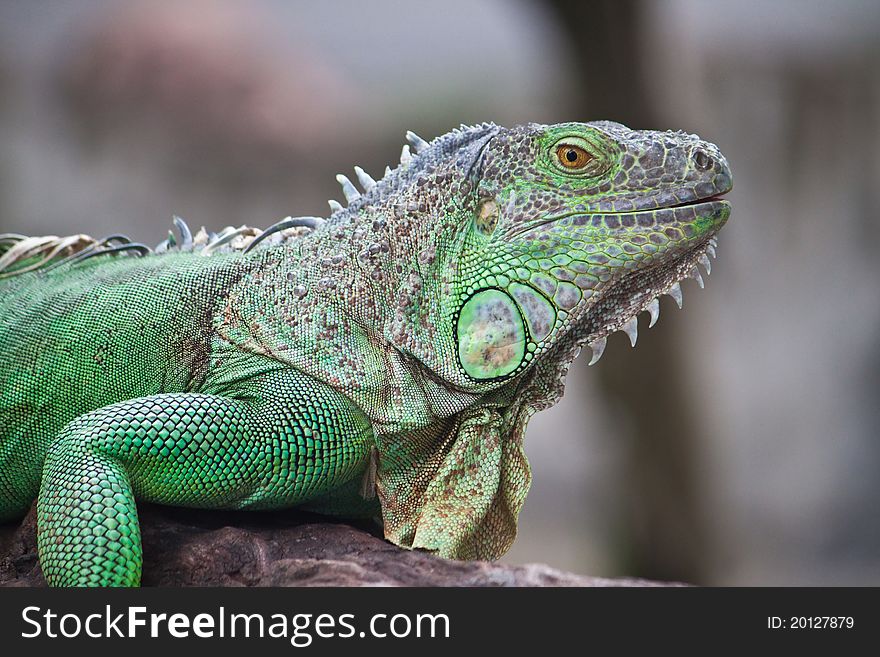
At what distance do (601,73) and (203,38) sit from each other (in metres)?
4.64

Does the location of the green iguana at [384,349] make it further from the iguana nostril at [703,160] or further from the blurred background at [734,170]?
the blurred background at [734,170]

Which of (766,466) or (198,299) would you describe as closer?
(198,299)

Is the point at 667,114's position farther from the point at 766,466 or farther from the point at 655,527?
the point at 766,466

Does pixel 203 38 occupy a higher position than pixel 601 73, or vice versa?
pixel 203 38

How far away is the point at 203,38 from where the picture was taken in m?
9.30

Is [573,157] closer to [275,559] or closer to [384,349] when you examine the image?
[384,349]

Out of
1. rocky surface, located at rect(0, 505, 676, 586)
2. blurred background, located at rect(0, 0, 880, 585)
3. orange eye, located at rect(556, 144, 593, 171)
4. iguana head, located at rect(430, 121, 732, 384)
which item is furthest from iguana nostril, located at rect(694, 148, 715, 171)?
blurred background, located at rect(0, 0, 880, 585)

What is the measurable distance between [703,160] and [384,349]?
3.57ft

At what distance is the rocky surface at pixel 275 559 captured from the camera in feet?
7.31

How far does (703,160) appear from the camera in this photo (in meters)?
2.49

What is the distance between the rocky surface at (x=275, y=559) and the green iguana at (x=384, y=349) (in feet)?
0.37

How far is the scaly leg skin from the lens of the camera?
7.81 ft
